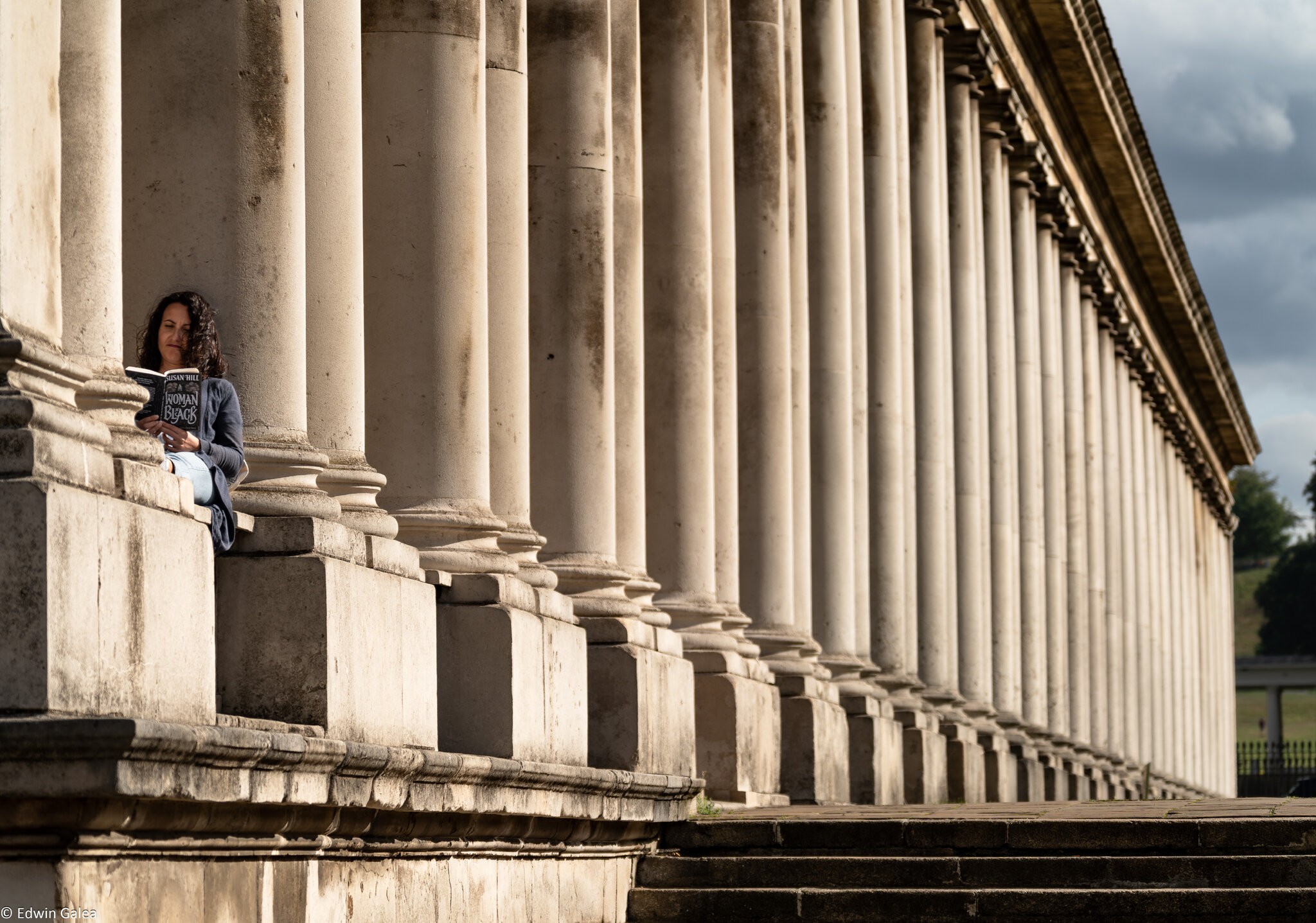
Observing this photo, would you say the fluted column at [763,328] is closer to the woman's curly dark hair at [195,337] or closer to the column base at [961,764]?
the column base at [961,764]

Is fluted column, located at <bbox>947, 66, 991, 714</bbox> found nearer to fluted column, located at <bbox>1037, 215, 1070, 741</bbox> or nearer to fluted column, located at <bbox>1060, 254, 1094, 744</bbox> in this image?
fluted column, located at <bbox>1037, 215, 1070, 741</bbox>

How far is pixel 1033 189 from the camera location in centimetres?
9419

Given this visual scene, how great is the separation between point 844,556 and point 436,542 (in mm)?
28347

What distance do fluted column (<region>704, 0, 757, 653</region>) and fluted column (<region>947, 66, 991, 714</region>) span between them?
2858cm

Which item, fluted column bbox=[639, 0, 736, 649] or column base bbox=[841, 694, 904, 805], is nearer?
fluted column bbox=[639, 0, 736, 649]

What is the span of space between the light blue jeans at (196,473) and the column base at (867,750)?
36.5m

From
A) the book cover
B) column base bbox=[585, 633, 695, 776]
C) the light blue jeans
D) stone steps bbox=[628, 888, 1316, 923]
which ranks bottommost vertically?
stone steps bbox=[628, 888, 1316, 923]

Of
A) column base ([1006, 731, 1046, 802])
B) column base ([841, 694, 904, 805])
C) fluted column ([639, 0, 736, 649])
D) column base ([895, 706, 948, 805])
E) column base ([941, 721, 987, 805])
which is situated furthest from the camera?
column base ([1006, 731, 1046, 802])

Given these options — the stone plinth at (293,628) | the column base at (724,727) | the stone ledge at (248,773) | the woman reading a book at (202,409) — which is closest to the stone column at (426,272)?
the stone ledge at (248,773)

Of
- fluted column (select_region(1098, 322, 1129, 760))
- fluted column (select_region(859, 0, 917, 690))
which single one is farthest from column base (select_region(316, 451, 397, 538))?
fluted column (select_region(1098, 322, 1129, 760))

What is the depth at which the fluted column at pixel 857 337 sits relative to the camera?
62656 mm

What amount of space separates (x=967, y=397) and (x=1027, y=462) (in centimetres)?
1283

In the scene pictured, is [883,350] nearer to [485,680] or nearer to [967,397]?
[967,397]

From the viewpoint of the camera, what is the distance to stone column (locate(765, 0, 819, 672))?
5625 centimetres
